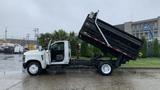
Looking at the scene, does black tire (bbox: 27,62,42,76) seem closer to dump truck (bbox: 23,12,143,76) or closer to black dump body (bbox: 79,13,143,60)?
dump truck (bbox: 23,12,143,76)

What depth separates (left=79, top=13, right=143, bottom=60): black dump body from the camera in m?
17.8

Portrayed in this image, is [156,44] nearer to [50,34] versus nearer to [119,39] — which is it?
[50,34]

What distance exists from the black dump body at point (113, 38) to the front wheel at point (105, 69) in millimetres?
914

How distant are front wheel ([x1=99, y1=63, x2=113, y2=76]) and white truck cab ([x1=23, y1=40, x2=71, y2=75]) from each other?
189cm

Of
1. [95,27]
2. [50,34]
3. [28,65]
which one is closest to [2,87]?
[28,65]

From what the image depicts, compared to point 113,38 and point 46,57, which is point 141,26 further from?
point 46,57

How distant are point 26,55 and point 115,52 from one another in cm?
491

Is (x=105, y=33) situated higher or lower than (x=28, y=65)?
higher

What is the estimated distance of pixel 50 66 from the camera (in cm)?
1838

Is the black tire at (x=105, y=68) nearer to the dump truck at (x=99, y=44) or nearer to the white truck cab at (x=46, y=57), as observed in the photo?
the dump truck at (x=99, y=44)

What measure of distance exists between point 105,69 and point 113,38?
176cm

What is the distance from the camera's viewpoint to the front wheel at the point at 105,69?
17.9 m

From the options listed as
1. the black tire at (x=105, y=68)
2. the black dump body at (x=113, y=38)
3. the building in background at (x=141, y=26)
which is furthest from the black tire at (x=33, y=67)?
the building in background at (x=141, y=26)

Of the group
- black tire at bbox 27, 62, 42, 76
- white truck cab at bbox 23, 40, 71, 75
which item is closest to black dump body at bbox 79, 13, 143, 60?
white truck cab at bbox 23, 40, 71, 75
